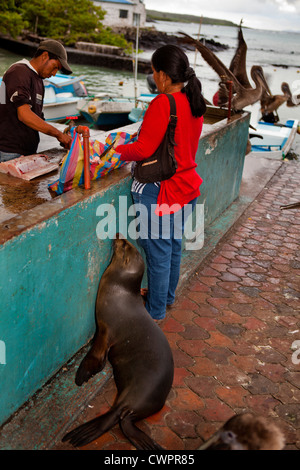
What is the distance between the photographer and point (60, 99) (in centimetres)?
1738

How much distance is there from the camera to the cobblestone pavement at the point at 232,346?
293cm

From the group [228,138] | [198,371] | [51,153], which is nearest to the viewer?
[198,371]

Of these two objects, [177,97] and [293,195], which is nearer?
[177,97]

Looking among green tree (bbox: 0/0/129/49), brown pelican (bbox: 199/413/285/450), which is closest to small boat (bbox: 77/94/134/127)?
brown pelican (bbox: 199/413/285/450)

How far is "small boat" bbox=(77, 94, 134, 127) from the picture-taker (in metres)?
18.1

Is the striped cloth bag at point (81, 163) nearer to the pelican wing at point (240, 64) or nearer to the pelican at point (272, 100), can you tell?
the pelican wing at point (240, 64)

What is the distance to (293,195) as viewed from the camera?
8.02 metres

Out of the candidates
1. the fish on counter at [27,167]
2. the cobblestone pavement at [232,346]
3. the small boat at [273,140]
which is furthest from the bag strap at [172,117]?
the small boat at [273,140]

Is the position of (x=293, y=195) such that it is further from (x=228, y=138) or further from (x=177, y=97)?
(x=177, y=97)

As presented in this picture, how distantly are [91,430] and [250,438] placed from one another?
41.4 inches

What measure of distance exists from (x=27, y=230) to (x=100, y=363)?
3.70 feet

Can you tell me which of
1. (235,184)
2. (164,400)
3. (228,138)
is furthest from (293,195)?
(164,400)

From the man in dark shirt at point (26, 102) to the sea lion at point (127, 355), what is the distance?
4.15 feet

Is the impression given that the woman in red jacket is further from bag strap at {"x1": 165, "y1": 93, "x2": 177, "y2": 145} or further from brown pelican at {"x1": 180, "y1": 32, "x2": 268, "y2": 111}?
brown pelican at {"x1": 180, "y1": 32, "x2": 268, "y2": 111}
